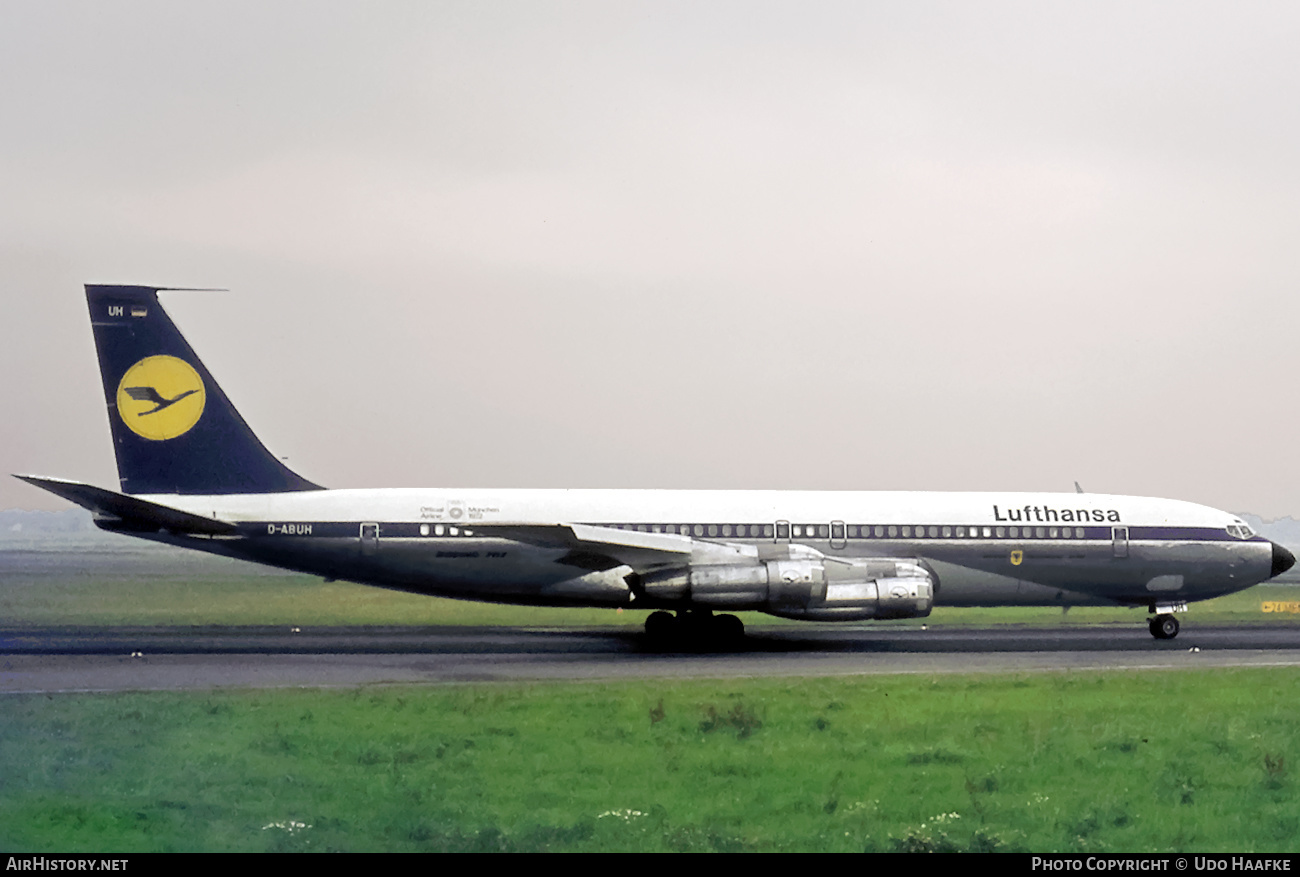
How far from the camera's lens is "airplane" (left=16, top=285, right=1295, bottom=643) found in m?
24.5

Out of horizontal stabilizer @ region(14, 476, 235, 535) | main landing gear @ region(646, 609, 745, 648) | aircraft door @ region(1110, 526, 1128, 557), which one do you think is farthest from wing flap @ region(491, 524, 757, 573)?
aircraft door @ region(1110, 526, 1128, 557)

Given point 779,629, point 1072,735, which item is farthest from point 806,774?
point 779,629

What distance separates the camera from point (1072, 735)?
46.4 ft

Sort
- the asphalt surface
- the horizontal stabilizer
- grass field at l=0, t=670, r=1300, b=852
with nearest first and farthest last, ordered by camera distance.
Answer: grass field at l=0, t=670, r=1300, b=852
the asphalt surface
the horizontal stabilizer

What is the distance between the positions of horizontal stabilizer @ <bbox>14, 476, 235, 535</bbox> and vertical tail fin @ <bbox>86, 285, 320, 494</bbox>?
1.02 meters

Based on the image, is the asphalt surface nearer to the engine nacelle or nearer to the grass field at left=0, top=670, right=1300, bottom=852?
the engine nacelle

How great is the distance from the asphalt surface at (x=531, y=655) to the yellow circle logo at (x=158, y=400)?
5.00 metres

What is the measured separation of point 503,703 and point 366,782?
4.87m

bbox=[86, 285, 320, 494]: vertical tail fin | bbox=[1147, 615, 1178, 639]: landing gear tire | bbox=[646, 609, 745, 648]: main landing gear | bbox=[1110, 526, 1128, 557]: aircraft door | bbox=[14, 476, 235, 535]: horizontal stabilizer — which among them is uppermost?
bbox=[86, 285, 320, 494]: vertical tail fin

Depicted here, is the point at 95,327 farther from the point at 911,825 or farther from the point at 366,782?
the point at 911,825

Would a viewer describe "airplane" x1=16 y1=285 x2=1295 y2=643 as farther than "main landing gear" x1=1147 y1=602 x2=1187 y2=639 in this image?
No

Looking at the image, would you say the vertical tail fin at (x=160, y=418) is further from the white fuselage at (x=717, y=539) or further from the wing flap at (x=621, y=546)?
the wing flap at (x=621, y=546)

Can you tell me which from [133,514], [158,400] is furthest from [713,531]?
[158,400]

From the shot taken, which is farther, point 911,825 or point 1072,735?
point 1072,735
